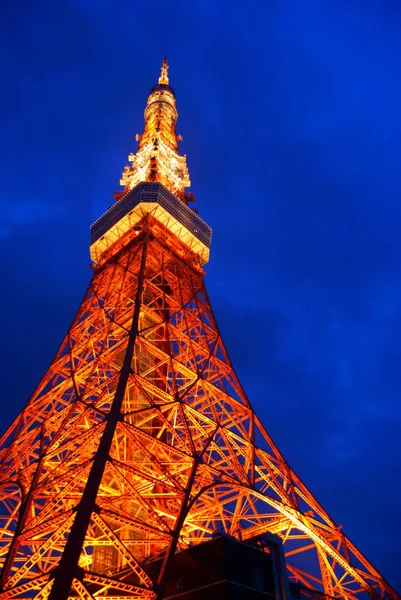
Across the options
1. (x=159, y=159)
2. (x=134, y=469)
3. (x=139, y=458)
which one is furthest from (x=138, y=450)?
(x=159, y=159)

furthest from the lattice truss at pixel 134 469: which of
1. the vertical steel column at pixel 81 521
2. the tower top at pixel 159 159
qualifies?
the tower top at pixel 159 159

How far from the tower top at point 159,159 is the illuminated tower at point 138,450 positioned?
0.48 feet

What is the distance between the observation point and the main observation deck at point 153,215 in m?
26.0

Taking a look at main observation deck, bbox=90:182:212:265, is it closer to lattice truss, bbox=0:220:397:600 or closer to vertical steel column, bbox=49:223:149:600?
lattice truss, bbox=0:220:397:600

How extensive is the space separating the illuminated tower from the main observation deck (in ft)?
0.25

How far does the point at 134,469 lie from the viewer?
13.0 meters

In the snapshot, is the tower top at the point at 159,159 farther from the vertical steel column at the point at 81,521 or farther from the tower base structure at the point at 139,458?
the vertical steel column at the point at 81,521

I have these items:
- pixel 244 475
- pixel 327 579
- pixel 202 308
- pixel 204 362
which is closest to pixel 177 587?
pixel 244 475

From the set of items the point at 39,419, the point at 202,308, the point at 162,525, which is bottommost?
the point at 162,525

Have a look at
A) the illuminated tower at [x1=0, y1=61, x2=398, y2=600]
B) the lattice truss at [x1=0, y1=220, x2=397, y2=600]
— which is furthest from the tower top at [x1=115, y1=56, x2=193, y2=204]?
the lattice truss at [x1=0, y1=220, x2=397, y2=600]

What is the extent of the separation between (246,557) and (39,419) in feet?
33.9

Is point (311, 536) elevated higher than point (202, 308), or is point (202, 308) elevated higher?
point (202, 308)

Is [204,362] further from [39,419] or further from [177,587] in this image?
[177,587]

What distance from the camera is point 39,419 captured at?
20641mm
